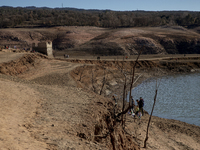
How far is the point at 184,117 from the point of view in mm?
20188

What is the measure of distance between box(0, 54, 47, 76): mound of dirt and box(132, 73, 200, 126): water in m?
12.9

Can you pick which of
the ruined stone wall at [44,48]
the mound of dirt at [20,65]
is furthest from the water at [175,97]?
the ruined stone wall at [44,48]

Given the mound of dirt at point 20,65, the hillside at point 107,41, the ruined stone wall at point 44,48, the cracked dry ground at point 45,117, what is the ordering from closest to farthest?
the cracked dry ground at point 45,117 → the mound of dirt at point 20,65 → the ruined stone wall at point 44,48 → the hillside at point 107,41

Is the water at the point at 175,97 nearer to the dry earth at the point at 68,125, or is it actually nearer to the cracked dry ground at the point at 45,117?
the dry earth at the point at 68,125

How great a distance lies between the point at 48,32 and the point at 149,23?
1605 inches

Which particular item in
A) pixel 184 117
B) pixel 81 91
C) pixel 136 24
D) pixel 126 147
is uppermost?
pixel 136 24

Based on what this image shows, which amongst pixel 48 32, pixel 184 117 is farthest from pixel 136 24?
pixel 184 117

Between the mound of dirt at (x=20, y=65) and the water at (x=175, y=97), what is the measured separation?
12.9m

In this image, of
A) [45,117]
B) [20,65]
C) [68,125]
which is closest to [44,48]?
[20,65]

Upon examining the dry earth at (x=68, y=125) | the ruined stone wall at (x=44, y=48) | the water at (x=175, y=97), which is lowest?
the water at (x=175, y=97)

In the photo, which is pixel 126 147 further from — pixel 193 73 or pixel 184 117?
pixel 193 73

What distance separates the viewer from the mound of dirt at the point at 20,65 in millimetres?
24719

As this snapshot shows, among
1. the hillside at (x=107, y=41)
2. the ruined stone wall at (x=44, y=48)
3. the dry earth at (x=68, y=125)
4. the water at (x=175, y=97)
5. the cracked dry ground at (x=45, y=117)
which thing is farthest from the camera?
the hillside at (x=107, y=41)

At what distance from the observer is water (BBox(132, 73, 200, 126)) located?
68.3 ft
